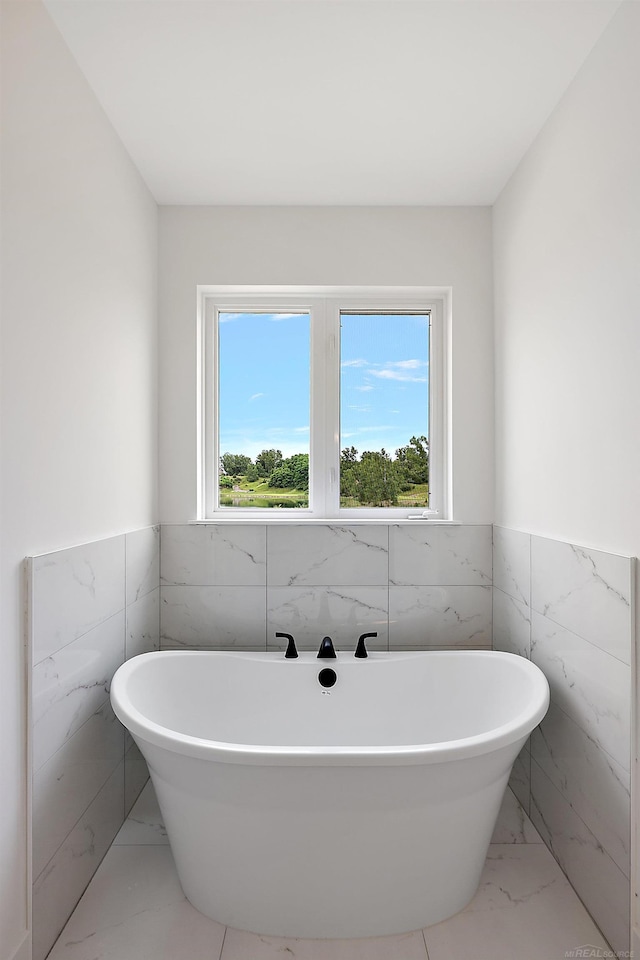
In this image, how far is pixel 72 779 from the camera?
1798mm

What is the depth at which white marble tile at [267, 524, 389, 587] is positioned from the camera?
2.69 meters

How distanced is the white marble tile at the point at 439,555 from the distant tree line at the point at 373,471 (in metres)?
0.27

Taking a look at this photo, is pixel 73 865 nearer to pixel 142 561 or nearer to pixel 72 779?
pixel 72 779

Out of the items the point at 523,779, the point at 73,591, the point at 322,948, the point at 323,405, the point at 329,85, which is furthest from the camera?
the point at 323,405

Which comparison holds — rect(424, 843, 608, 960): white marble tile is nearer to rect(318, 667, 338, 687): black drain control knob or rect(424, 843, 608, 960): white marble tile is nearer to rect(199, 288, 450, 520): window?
rect(318, 667, 338, 687): black drain control knob

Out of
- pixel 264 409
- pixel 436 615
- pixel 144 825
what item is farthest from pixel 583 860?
pixel 264 409

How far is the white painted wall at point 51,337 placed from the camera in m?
1.46

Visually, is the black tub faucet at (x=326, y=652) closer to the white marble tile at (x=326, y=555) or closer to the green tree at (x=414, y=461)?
the white marble tile at (x=326, y=555)

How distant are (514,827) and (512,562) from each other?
98cm

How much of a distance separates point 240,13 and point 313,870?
235 cm

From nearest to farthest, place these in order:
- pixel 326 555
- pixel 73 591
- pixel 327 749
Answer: pixel 327 749, pixel 73 591, pixel 326 555

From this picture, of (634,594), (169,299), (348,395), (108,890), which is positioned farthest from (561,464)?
(108,890)

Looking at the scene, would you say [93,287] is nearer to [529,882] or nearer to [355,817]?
[355,817]

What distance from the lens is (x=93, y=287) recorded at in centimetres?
197
